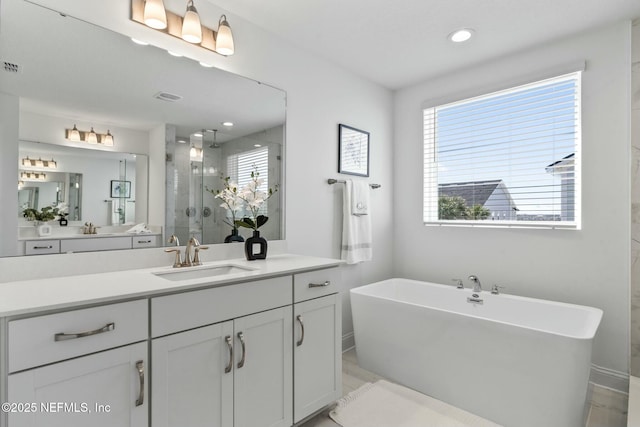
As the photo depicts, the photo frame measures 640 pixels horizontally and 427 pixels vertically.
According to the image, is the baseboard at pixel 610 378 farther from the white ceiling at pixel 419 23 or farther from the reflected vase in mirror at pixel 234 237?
the reflected vase in mirror at pixel 234 237

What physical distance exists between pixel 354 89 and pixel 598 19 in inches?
68.4

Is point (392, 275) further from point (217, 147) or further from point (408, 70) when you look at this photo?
point (217, 147)

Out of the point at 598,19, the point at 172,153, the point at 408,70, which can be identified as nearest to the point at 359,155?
the point at 408,70

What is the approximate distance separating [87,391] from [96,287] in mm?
359

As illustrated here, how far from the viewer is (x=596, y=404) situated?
2123 mm

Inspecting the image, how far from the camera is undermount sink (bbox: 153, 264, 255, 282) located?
1670 millimetres

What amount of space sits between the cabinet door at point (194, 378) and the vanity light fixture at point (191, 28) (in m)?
1.54

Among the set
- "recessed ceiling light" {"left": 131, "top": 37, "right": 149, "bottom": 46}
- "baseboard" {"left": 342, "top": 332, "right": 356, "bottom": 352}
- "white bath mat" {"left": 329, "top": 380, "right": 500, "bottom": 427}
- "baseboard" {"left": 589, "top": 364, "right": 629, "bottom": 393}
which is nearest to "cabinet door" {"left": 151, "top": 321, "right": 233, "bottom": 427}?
"white bath mat" {"left": 329, "top": 380, "right": 500, "bottom": 427}

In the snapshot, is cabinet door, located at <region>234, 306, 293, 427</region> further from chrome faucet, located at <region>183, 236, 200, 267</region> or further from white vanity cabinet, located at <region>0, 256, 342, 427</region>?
chrome faucet, located at <region>183, 236, 200, 267</region>

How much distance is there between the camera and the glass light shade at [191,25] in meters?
1.80

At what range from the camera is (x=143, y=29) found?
1.74m

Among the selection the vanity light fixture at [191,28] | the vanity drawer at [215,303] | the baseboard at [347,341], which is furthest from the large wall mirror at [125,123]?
the baseboard at [347,341]

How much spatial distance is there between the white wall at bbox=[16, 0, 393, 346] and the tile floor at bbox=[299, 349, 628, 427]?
20.3 inches

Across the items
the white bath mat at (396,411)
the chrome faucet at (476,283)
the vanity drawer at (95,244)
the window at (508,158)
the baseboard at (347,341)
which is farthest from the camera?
the baseboard at (347,341)
